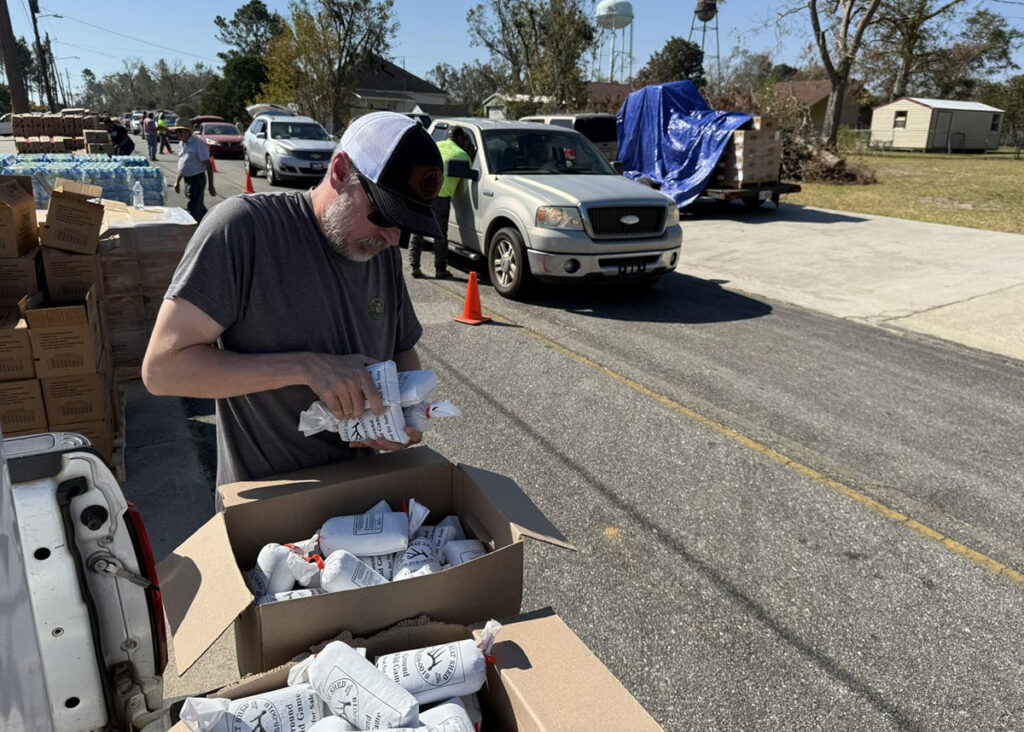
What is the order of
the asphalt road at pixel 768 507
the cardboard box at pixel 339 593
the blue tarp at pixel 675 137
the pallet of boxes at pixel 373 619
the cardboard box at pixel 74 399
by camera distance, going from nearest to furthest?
the pallet of boxes at pixel 373 619, the cardboard box at pixel 339 593, the asphalt road at pixel 768 507, the cardboard box at pixel 74 399, the blue tarp at pixel 675 137

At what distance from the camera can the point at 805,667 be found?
114 inches

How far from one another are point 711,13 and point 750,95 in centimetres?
4266

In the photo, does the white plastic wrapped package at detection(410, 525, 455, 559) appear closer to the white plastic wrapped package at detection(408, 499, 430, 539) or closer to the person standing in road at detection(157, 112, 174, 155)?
the white plastic wrapped package at detection(408, 499, 430, 539)

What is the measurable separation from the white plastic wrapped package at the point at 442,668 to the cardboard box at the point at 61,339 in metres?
3.46

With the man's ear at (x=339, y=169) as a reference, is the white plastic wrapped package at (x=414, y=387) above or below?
below

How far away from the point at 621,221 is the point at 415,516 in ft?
22.7

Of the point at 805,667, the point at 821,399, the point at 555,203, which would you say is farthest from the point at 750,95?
the point at 805,667

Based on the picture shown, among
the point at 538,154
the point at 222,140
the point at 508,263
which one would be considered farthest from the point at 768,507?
the point at 222,140

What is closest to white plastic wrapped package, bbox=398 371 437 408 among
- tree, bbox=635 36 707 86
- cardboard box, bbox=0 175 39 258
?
cardboard box, bbox=0 175 39 258

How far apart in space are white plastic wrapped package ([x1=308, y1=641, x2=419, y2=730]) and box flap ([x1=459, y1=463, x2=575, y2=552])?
494mm

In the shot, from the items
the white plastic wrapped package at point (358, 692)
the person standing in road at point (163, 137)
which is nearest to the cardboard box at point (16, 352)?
the white plastic wrapped package at point (358, 692)

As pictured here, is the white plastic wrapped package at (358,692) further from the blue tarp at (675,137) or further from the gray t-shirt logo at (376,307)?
the blue tarp at (675,137)

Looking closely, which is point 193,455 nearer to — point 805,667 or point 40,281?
point 40,281

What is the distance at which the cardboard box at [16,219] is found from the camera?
4.27m
